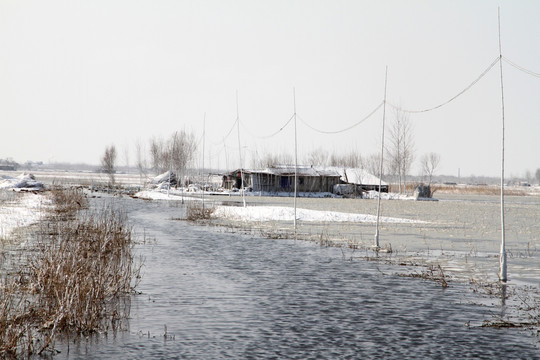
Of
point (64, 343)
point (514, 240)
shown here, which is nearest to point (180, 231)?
point (514, 240)

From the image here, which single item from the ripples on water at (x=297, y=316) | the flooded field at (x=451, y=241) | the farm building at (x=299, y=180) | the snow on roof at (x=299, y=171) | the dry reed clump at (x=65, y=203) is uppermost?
the snow on roof at (x=299, y=171)

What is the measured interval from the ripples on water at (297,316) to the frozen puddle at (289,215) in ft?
56.1

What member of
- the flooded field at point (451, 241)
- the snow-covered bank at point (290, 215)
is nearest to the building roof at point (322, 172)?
the snow-covered bank at point (290, 215)

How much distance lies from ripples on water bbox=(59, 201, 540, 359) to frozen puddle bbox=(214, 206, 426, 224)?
17114mm

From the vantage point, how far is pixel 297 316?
12.0m

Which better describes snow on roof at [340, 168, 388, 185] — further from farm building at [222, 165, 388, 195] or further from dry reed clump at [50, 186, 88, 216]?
dry reed clump at [50, 186, 88, 216]

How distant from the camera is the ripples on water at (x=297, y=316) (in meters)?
9.56

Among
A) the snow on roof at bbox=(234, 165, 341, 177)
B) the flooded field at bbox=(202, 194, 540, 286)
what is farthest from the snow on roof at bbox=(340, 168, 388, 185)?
the flooded field at bbox=(202, 194, 540, 286)

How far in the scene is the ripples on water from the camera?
376 inches

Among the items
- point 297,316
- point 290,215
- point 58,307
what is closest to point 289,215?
point 290,215

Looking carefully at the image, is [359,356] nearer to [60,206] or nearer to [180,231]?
A: [180,231]

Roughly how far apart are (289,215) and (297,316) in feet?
88.1

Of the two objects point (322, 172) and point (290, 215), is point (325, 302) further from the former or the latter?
point (322, 172)

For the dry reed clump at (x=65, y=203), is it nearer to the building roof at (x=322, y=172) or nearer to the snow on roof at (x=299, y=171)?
the snow on roof at (x=299, y=171)
